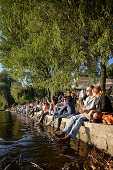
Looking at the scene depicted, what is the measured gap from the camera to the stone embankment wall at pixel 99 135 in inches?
136

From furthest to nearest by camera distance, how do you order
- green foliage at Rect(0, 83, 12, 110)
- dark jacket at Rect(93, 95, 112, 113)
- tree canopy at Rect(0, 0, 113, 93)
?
green foliage at Rect(0, 83, 12, 110)
tree canopy at Rect(0, 0, 113, 93)
dark jacket at Rect(93, 95, 112, 113)

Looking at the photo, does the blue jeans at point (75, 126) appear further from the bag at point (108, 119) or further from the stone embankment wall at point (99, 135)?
the bag at point (108, 119)

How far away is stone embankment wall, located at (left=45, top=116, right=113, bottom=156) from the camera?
346 centimetres

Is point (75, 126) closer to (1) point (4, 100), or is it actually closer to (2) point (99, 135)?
(2) point (99, 135)

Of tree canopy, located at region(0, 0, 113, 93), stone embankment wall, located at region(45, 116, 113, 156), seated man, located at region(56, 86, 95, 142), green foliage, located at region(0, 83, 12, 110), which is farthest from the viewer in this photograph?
green foliage, located at region(0, 83, 12, 110)

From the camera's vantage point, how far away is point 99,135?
12.6 feet

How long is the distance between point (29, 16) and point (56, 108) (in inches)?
202

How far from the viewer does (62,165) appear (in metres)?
2.92

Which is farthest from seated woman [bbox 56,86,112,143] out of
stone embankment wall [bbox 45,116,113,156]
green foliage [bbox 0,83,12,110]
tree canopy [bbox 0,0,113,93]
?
green foliage [bbox 0,83,12,110]

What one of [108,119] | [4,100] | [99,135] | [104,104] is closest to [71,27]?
[104,104]

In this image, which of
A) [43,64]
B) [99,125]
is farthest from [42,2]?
[43,64]

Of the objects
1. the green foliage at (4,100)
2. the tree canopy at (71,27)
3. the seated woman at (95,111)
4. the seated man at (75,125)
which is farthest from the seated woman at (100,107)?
the green foliage at (4,100)

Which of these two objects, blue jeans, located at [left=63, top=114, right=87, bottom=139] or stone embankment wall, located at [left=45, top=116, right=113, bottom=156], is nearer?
stone embankment wall, located at [left=45, top=116, right=113, bottom=156]

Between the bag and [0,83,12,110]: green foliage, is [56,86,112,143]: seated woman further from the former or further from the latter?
[0,83,12,110]: green foliage
